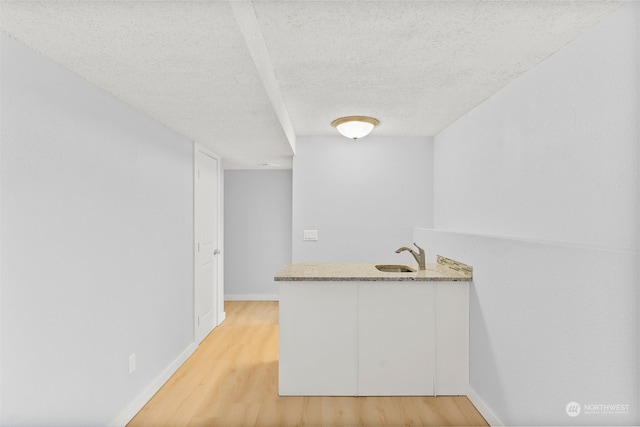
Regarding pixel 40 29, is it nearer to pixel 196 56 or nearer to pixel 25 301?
pixel 196 56

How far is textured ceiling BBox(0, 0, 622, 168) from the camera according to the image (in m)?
1.34

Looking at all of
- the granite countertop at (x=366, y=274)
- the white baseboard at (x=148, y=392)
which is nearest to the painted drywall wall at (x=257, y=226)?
the white baseboard at (x=148, y=392)

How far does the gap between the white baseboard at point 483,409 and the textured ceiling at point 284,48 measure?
217cm

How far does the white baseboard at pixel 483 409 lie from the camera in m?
2.09

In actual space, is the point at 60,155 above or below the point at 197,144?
below

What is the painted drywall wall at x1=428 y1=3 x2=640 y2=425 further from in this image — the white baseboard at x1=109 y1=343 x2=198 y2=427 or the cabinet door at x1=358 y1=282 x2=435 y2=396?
the white baseboard at x1=109 y1=343 x2=198 y2=427

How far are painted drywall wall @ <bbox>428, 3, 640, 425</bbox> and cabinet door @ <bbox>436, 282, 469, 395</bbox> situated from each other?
0.09 metres

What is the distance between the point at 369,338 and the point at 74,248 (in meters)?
1.94

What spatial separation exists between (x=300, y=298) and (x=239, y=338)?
170 centimetres

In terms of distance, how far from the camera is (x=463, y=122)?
3.09 m

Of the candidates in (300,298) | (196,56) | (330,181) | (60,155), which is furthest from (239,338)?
(196,56)

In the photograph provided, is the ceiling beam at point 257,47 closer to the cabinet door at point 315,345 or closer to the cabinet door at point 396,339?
the cabinet door at point 315,345

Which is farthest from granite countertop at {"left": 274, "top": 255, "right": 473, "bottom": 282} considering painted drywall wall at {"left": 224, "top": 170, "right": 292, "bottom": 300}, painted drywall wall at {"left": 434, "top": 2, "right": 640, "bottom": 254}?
painted drywall wall at {"left": 224, "top": 170, "right": 292, "bottom": 300}

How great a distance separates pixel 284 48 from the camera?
1.87 m
